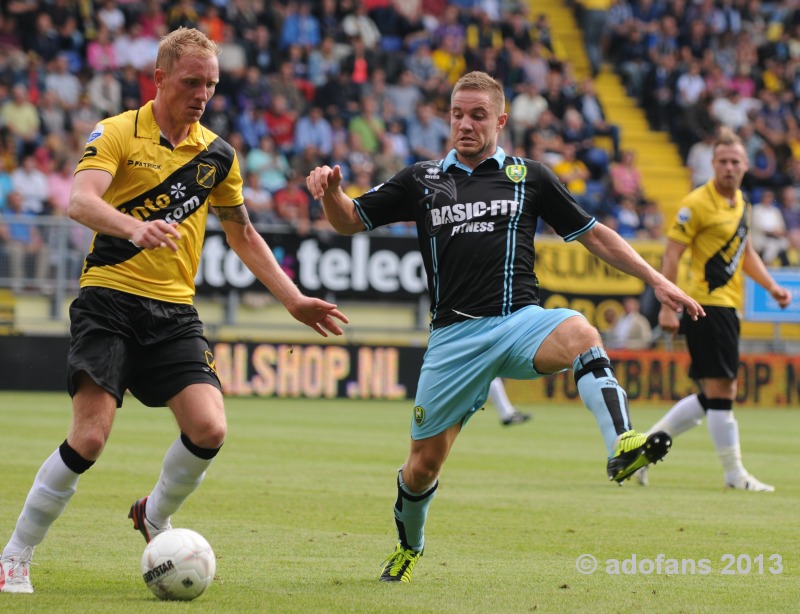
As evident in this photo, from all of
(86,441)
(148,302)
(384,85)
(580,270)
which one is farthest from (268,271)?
(384,85)

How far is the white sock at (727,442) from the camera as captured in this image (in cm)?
1123

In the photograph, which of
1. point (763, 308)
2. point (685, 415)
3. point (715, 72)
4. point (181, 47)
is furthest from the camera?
point (715, 72)

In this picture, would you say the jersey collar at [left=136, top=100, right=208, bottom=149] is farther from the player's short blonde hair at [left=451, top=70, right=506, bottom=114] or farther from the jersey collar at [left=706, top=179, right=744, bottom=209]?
the jersey collar at [left=706, top=179, right=744, bottom=209]

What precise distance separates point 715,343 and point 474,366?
5.16m

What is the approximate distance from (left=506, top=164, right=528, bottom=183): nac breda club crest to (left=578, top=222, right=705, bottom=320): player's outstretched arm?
1.40ft

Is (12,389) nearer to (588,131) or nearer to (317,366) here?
(317,366)

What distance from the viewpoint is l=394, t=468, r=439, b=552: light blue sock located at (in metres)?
6.71

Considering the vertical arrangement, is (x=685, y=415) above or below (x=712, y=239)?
below

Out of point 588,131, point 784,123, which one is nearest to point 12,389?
point 588,131

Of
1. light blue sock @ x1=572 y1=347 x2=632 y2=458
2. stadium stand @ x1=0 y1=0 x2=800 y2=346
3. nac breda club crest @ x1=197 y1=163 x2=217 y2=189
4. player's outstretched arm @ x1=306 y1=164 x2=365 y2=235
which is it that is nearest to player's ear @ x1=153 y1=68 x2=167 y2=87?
nac breda club crest @ x1=197 y1=163 x2=217 y2=189

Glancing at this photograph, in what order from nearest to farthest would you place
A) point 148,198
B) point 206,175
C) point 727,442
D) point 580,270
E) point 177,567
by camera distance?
point 177,567, point 148,198, point 206,175, point 727,442, point 580,270

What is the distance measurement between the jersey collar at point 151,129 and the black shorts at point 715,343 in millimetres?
5818

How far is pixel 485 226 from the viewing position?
6785mm

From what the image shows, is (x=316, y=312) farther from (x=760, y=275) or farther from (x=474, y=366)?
(x=760, y=275)
